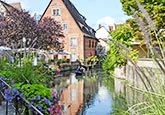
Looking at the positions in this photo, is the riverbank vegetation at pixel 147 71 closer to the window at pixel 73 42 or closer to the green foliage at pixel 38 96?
the green foliage at pixel 38 96

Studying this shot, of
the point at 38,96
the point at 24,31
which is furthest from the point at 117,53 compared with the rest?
the point at 38,96

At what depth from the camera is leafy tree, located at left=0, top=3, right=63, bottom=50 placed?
107 ft

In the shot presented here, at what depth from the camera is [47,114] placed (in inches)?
159

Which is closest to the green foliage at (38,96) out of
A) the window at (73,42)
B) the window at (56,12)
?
the window at (73,42)

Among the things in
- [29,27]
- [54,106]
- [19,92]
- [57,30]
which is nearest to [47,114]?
[54,106]

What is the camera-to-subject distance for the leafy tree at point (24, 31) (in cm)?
3253

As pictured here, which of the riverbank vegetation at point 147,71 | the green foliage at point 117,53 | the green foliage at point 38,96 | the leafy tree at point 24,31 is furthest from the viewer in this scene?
the leafy tree at point 24,31

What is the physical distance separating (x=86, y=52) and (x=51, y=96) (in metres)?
45.9

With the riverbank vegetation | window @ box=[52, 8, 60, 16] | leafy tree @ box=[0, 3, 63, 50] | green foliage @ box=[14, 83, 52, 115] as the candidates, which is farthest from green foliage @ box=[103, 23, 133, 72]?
the riverbank vegetation

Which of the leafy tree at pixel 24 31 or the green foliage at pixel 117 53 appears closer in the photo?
the green foliage at pixel 117 53

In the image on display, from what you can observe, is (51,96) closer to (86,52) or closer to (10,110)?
(10,110)

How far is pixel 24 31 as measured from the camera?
1314 inches

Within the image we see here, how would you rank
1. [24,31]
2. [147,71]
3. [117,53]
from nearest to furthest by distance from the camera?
[147,71] < [117,53] < [24,31]

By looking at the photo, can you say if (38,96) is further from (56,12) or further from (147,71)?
(56,12)
